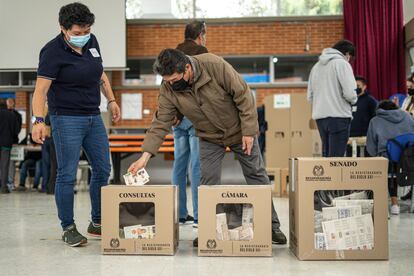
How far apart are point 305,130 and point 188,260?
465cm

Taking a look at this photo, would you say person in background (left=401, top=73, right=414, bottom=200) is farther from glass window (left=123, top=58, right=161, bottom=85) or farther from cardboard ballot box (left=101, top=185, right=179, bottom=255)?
glass window (left=123, top=58, right=161, bottom=85)

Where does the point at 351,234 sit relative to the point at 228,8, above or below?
below

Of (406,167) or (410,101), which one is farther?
(410,101)

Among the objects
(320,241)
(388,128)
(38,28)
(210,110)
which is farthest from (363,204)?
(38,28)

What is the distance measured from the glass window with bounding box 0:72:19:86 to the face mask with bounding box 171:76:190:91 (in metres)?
7.24

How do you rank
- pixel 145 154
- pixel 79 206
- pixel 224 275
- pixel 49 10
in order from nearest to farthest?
pixel 224 275 → pixel 145 154 → pixel 79 206 → pixel 49 10

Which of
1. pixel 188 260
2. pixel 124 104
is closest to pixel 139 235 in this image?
pixel 188 260

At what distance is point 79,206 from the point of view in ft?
16.7

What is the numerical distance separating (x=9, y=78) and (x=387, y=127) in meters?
6.95

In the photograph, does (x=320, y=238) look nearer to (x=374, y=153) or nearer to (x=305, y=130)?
(x=374, y=153)

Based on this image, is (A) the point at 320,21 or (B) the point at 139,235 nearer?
(B) the point at 139,235

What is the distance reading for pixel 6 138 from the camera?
22.6ft

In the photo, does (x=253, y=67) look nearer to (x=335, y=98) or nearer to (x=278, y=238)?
(x=335, y=98)

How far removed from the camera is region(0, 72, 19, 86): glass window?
9195 millimetres
